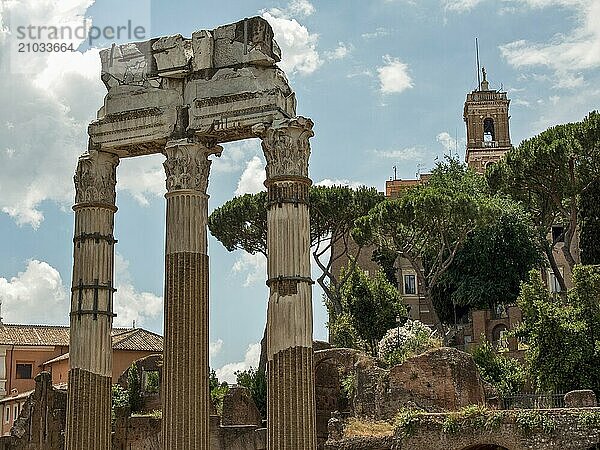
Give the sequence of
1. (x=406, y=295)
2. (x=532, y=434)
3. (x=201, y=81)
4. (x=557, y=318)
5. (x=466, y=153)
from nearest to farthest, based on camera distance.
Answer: (x=201, y=81) < (x=532, y=434) < (x=557, y=318) < (x=406, y=295) < (x=466, y=153)

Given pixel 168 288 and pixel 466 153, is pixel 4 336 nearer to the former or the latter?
pixel 466 153

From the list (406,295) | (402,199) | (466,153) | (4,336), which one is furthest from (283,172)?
(466,153)

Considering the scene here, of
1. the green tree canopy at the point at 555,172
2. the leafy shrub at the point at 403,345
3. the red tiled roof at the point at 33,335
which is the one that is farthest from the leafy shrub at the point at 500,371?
the red tiled roof at the point at 33,335

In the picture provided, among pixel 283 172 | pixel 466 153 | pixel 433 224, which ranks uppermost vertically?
pixel 466 153

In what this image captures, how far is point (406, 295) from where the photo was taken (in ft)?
137

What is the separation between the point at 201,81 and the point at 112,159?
5.59 feet

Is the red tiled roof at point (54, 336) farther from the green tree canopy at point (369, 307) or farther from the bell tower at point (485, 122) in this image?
the bell tower at point (485, 122)

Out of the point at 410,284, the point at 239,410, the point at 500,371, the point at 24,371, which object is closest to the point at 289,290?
the point at 239,410

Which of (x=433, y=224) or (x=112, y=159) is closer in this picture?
(x=112, y=159)

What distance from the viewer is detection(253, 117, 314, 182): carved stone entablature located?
11.0 meters

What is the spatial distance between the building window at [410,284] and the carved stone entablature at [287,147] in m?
31.3

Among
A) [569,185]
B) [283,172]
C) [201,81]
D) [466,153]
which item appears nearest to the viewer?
[283,172]

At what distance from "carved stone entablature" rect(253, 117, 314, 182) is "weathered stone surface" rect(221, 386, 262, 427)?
1457 centimetres

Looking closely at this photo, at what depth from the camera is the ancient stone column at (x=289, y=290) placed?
10352mm
